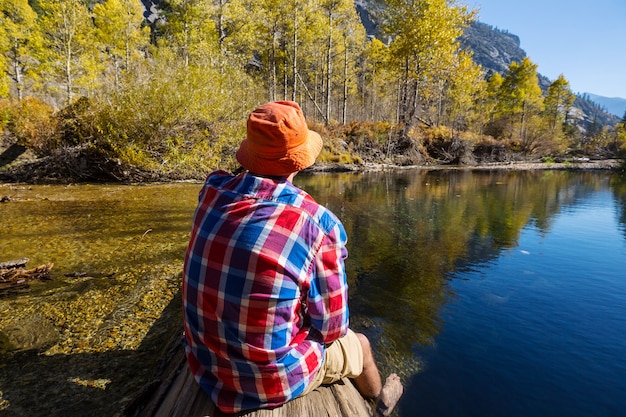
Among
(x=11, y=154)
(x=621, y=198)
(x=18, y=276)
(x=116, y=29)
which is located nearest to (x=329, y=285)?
(x=18, y=276)

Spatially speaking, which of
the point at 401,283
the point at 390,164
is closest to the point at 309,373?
the point at 401,283

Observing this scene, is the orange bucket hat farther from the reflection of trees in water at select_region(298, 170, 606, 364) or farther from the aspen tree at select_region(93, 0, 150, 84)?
the aspen tree at select_region(93, 0, 150, 84)

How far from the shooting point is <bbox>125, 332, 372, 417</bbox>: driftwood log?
61.7 inches

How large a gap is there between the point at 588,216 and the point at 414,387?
394 inches

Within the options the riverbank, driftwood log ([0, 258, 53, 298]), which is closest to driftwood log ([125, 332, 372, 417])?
driftwood log ([0, 258, 53, 298])

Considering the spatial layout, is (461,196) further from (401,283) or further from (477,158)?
(477,158)

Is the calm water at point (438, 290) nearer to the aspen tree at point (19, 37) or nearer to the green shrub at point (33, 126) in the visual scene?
the green shrub at point (33, 126)

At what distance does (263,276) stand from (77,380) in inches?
87.1

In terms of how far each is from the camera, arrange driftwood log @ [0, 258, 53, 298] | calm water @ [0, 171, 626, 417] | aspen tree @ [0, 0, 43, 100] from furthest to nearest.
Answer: aspen tree @ [0, 0, 43, 100] < driftwood log @ [0, 258, 53, 298] < calm water @ [0, 171, 626, 417]

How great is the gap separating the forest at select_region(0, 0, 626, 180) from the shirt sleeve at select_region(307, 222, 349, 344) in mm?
11797

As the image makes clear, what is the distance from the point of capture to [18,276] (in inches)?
169

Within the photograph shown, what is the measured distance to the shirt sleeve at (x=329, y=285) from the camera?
1517 mm

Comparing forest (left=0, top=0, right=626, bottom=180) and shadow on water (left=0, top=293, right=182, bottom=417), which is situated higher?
forest (left=0, top=0, right=626, bottom=180)

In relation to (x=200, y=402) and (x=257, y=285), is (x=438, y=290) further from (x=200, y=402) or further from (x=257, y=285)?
(x=257, y=285)
